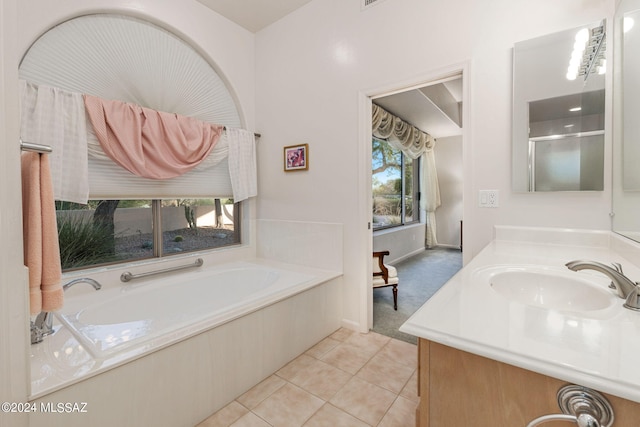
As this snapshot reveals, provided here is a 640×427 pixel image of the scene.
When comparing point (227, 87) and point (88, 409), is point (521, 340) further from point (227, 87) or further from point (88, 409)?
point (227, 87)

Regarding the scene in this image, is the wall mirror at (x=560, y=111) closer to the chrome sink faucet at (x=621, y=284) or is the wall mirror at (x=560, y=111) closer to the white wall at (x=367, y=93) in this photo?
the white wall at (x=367, y=93)

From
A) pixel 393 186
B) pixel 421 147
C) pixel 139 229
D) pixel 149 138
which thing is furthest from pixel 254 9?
pixel 421 147

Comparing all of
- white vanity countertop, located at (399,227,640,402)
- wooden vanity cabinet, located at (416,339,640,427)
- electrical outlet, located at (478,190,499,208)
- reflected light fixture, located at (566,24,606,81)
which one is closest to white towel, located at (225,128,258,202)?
electrical outlet, located at (478,190,499,208)

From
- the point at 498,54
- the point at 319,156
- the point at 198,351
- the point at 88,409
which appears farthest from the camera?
the point at 319,156

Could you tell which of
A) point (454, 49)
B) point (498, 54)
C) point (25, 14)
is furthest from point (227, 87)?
point (498, 54)

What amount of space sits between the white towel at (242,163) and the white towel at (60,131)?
1.13m

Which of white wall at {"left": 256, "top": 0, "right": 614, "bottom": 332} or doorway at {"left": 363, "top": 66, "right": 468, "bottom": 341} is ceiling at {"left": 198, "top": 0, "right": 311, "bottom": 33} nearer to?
white wall at {"left": 256, "top": 0, "right": 614, "bottom": 332}

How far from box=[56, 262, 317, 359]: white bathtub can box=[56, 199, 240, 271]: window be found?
0.81 ft

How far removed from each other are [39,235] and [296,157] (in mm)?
2010

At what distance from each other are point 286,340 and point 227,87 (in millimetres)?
2434

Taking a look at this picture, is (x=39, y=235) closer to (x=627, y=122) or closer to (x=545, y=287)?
(x=545, y=287)

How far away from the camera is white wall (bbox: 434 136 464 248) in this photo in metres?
5.93

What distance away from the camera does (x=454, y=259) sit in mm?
5020

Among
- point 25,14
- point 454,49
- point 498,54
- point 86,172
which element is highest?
point 25,14
